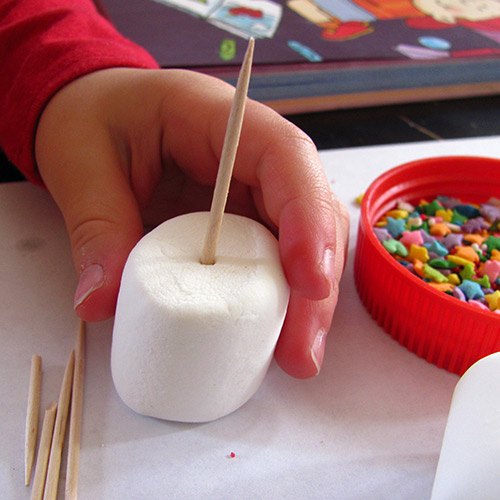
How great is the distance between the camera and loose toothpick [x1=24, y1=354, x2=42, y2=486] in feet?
1.40

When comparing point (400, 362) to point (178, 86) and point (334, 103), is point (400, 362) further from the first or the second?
point (334, 103)

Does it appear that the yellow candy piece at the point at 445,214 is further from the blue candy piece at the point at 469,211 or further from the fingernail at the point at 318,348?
the fingernail at the point at 318,348

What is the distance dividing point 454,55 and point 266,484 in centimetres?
94

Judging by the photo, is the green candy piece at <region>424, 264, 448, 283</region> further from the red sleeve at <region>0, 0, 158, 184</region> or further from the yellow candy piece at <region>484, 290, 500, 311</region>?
the red sleeve at <region>0, 0, 158, 184</region>

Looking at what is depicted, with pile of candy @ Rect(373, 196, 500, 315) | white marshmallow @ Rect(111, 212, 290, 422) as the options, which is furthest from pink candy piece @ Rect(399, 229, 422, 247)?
white marshmallow @ Rect(111, 212, 290, 422)

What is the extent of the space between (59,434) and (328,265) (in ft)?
0.81

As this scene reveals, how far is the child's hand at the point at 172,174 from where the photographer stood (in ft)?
1.55

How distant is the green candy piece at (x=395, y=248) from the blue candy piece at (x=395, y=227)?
0.11ft

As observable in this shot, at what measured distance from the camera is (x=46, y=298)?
571 millimetres

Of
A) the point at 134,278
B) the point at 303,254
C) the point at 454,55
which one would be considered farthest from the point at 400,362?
the point at 454,55

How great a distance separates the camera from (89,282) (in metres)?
0.47

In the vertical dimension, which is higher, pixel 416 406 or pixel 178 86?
pixel 178 86

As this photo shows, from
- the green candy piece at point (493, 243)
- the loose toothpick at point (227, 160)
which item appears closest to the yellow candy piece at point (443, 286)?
the green candy piece at point (493, 243)

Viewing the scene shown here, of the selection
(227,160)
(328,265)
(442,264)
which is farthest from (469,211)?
(227,160)
